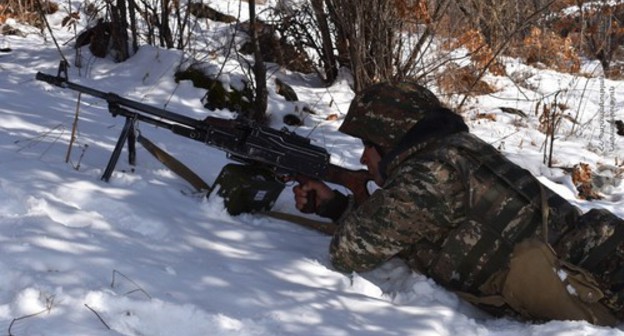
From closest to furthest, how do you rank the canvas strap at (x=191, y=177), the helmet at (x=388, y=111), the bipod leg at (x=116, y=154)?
1. the helmet at (x=388, y=111)
2. the bipod leg at (x=116, y=154)
3. the canvas strap at (x=191, y=177)

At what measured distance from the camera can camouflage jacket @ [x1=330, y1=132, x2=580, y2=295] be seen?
8.77 feet

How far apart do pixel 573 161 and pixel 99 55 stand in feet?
16.8

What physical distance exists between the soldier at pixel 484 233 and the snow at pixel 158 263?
12 centimetres

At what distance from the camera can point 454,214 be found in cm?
273

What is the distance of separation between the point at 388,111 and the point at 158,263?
1242 millimetres

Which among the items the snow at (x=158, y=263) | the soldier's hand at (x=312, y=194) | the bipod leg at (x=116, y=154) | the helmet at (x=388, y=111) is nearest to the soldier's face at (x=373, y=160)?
the helmet at (x=388, y=111)

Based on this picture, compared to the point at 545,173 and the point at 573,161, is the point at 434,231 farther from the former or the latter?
the point at 573,161

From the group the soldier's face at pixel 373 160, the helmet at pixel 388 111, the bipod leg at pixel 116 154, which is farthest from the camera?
the bipod leg at pixel 116 154

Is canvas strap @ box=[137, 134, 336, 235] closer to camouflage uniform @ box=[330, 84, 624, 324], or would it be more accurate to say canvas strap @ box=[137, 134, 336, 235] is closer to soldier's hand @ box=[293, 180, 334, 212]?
soldier's hand @ box=[293, 180, 334, 212]

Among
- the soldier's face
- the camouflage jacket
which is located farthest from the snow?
the soldier's face

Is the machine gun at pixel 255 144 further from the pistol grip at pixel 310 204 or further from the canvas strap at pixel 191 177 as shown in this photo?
the canvas strap at pixel 191 177

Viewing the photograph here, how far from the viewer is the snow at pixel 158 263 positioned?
203cm

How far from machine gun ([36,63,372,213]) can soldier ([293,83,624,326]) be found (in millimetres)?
469

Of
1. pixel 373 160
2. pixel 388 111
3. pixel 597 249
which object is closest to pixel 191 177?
pixel 373 160
